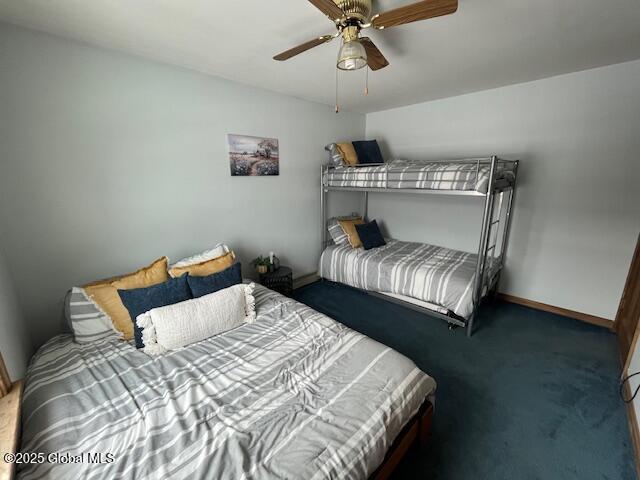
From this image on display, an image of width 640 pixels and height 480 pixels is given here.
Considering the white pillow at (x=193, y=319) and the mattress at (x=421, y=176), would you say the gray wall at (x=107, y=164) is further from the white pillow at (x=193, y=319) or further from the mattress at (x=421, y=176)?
the mattress at (x=421, y=176)

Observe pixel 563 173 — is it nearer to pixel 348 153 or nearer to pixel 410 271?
pixel 410 271

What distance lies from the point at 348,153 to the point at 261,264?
175cm

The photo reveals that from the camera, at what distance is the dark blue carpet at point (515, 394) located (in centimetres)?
143

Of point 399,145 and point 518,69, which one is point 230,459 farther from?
point 399,145

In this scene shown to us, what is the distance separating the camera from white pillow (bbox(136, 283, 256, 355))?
1.55 metres

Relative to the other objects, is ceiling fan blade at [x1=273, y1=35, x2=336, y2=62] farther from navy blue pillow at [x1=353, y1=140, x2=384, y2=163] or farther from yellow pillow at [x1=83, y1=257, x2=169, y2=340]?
navy blue pillow at [x1=353, y1=140, x2=384, y2=163]

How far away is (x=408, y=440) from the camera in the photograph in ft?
4.31

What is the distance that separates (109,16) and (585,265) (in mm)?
4301

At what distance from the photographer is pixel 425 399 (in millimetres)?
1441

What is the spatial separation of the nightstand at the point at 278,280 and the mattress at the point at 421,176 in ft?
4.22

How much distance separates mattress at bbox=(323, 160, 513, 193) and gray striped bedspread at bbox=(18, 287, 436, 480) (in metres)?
1.69

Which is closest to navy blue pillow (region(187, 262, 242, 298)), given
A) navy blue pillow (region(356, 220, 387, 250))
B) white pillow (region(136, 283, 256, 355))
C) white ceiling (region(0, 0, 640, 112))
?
white pillow (region(136, 283, 256, 355))

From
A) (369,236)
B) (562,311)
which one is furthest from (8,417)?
(562,311)

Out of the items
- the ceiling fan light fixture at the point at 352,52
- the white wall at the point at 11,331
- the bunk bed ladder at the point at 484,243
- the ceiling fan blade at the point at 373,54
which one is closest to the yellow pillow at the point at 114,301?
the white wall at the point at 11,331
